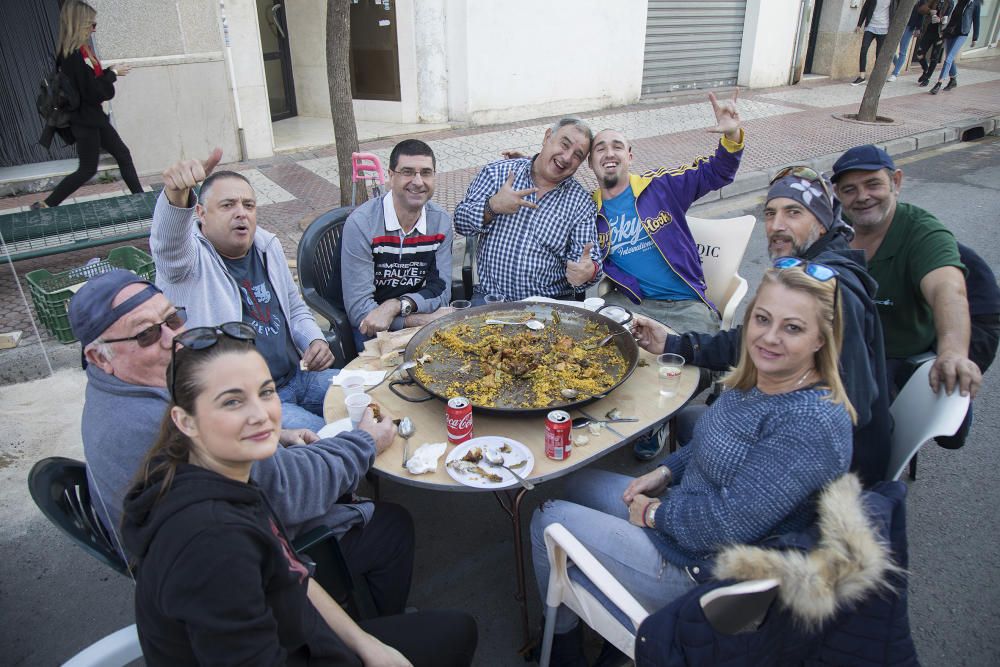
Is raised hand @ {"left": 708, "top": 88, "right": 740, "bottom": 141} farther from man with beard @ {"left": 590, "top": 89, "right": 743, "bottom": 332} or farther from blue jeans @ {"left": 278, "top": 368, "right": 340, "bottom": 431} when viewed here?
blue jeans @ {"left": 278, "top": 368, "right": 340, "bottom": 431}

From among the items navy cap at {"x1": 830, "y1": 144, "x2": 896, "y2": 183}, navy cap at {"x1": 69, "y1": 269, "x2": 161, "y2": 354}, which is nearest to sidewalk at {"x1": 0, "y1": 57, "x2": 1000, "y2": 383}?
A: navy cap at {"x1": 69, "y1": 269, "x2": 161, "y2": 354}

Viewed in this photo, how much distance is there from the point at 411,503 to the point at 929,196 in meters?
7.99

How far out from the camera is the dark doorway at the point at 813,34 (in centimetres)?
1571

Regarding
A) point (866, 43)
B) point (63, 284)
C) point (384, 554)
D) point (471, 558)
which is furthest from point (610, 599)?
point (866, 43)

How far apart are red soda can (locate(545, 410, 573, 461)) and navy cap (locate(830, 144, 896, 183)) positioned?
191 cm

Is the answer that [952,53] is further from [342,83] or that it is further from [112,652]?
[112,652]

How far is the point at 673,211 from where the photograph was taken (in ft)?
13.6

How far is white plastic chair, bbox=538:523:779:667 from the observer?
1.68 m

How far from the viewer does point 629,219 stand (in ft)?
13.6

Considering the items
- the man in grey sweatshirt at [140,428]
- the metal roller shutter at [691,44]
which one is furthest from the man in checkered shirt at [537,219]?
the metal roller shutter at [691,44]

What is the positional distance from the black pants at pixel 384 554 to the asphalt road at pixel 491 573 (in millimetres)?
375

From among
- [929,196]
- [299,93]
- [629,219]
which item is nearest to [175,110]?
[299,93]

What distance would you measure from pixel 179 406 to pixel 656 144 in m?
9.39

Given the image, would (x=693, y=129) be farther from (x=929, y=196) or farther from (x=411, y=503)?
(x=411, y=503)
